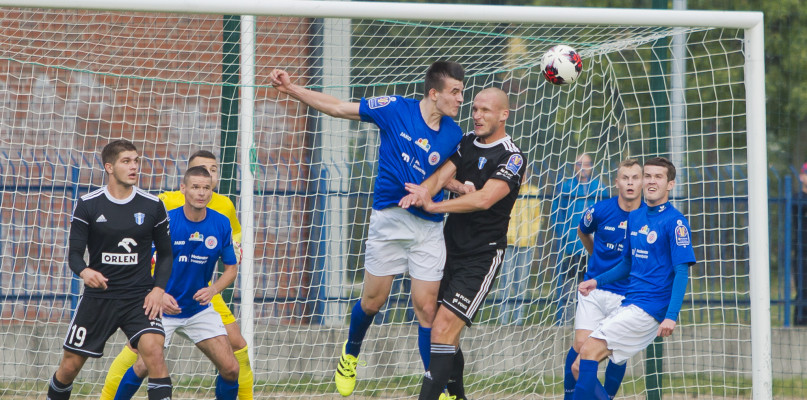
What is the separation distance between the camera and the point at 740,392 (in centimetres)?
841

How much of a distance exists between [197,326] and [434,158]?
1.93 meters

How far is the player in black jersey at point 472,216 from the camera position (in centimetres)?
565

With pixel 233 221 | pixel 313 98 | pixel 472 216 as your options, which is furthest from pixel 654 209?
pixel 233 221

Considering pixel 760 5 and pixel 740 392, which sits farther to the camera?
pixel 760 5

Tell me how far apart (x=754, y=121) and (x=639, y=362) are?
2.81 meters

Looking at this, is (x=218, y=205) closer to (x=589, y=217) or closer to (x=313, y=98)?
(x=313, y=98)

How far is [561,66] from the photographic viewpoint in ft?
19.9

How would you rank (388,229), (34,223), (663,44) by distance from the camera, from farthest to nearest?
(34,223), (663,44), (388,229)

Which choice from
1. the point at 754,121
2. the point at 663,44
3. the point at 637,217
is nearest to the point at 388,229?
the point at 637,217

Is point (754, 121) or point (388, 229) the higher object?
point (754, 121)

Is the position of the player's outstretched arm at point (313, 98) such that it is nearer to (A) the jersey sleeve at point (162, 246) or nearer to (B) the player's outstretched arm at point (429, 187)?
(B) the player's outstretched arm at point (429, 187)

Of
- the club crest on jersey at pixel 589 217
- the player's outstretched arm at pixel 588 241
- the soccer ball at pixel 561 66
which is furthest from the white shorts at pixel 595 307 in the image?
the soccer ball at pixel 561 66

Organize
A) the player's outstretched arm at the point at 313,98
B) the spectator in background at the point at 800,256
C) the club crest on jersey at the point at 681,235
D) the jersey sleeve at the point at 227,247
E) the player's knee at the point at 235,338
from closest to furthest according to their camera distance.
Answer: the player's outstretched arm at the point at 313,98 → the club crest on jersey at the point at 681,235 → the jersey sleeve at the point at 227,247 → the player's knee at the point at 235,338 → the spectator in background at the point at 800,256

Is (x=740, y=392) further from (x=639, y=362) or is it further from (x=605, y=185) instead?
(x=605, y=185)
